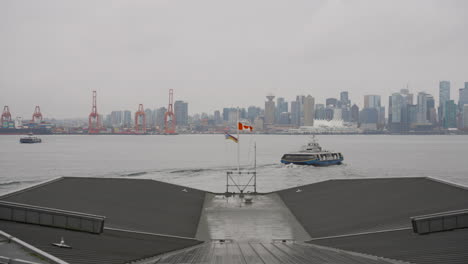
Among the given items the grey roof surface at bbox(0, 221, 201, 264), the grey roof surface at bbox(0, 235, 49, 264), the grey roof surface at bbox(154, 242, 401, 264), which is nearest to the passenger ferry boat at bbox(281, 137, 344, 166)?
the grey roof surface at bbox(154, 242, 401, 264)

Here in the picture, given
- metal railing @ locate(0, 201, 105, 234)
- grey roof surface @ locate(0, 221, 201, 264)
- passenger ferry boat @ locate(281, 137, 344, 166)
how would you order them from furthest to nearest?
passenger ferry boat @ locate(281, 137, 344, 166)
metal railing @ locate(0, 201, 105, 234)
grey roof surface @ locate(0, 221, 201, 264)

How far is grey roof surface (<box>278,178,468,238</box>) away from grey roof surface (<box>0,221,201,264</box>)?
8.55 metres

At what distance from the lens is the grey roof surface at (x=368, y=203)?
2028cm

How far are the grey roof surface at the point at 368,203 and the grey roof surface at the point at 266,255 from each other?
3.87 metres

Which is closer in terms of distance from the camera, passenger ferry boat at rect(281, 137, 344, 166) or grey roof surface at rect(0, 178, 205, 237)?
grey roof surface at rect(0, 178, 205, 237)

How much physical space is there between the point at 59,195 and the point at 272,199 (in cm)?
1464

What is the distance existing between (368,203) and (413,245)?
8880 millimetres

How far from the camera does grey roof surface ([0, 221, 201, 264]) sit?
13.7 meters

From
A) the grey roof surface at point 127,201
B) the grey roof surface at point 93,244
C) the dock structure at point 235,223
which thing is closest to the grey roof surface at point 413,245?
the dock structure at point 235,223

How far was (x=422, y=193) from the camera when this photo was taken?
23.8 meters

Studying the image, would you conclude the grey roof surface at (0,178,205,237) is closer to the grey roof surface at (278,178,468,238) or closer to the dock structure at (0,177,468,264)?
the dock structure at (0,177,468,264)

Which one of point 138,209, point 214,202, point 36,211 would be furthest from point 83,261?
point 214,202

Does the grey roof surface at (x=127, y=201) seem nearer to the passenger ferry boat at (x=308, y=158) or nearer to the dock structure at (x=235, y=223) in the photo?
the dock structure at (x=235, y=223)

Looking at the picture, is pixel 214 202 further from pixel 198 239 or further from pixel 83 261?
pixel 83 261
